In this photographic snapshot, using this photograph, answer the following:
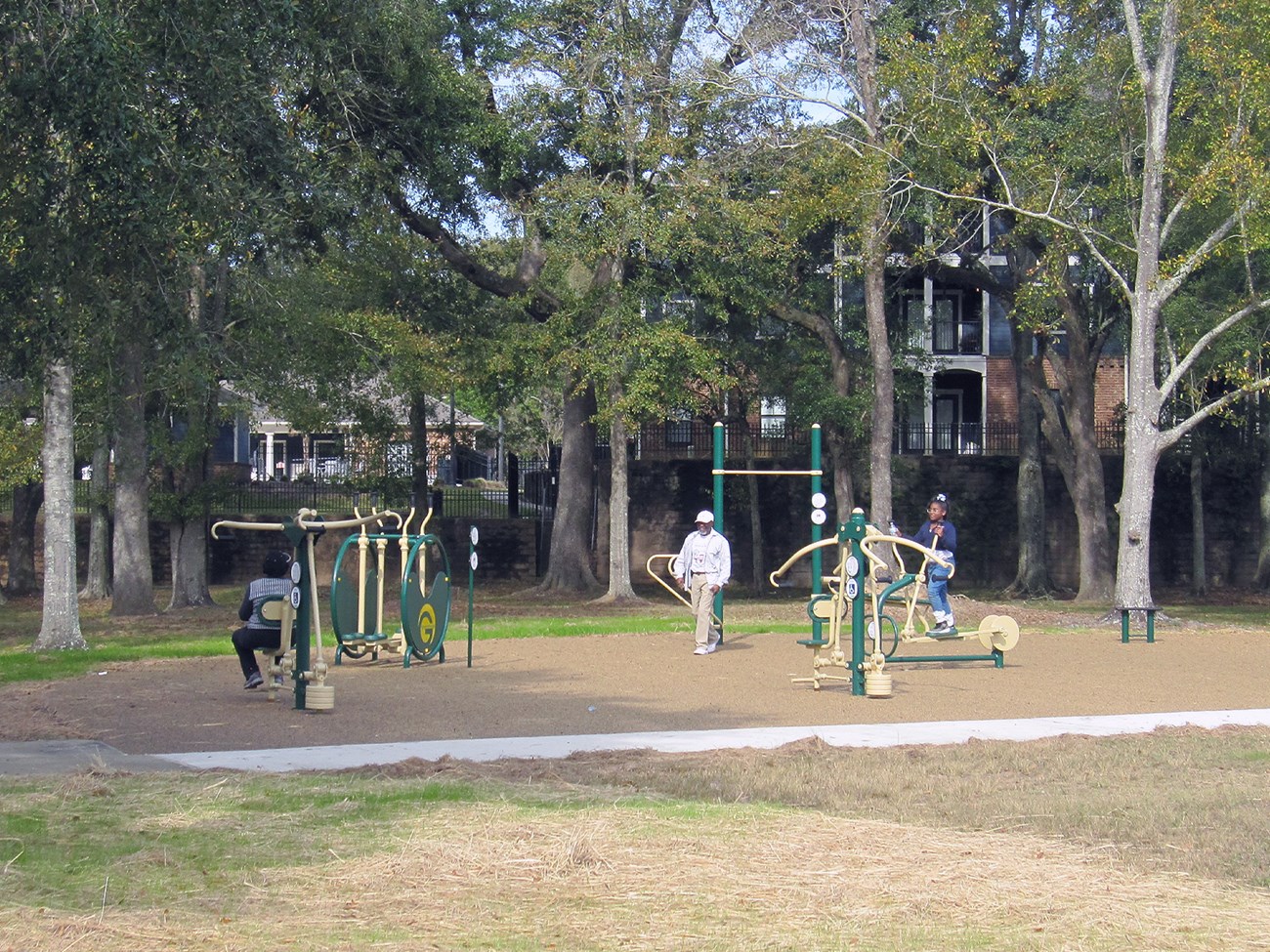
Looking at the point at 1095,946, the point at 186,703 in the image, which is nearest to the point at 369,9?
the point at 186,703

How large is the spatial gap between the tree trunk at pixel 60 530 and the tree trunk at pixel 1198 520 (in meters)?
26.5

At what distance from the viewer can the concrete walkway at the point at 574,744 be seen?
9750mm

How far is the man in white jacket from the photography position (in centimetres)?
1723

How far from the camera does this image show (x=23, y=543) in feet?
117

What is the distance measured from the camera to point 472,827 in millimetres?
7453

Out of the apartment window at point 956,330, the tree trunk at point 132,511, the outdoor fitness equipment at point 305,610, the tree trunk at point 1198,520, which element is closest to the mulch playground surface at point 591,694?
the outdoor fitness equipment at point 305,610

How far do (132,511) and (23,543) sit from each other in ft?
40.5

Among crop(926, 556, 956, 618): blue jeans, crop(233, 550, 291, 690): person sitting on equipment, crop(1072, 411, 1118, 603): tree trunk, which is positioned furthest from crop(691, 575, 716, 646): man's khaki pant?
crop(1072, 411, 1118, 603): tree trunk

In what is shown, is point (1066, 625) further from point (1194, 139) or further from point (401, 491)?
point (401, 491)

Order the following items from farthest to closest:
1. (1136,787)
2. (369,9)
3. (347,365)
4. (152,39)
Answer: (347,365)
(369,9)
(152,39)
(1136,787)

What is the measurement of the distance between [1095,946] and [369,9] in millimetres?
Answer: 12155

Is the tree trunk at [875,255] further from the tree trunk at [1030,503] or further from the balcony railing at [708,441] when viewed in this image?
the balcony railing at [708,441]

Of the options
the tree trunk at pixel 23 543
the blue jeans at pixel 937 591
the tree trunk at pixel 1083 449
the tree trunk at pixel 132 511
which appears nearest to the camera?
the blue jeans at pixel 937 591

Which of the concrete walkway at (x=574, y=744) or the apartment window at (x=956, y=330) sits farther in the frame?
the apartment window at (x=956, y=330)
